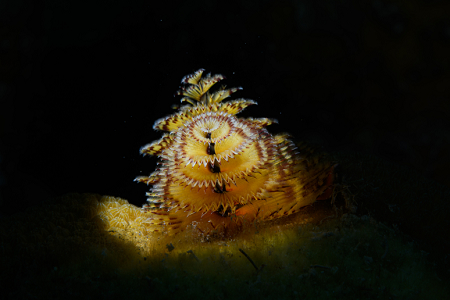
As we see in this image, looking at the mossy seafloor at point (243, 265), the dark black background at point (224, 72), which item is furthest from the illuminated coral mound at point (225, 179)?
the dark black background at point (224, 72)

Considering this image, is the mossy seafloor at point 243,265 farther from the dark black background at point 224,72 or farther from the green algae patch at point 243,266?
the dark black background at point 224,72

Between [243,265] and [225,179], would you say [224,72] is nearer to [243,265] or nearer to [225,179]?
[225,179]

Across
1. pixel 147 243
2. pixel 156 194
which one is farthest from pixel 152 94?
pixel 147 243

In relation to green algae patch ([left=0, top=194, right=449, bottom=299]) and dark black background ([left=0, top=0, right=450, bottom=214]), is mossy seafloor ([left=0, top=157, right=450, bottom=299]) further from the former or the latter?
dark black background ([left=0, top=0, right=450, bottom=214])

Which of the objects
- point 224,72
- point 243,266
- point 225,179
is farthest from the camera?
point 224,72

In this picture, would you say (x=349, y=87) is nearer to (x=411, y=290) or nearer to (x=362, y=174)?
(x=362, y=174)

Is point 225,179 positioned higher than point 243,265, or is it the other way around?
point 225,179

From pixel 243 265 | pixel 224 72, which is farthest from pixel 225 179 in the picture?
pixel 224 72
